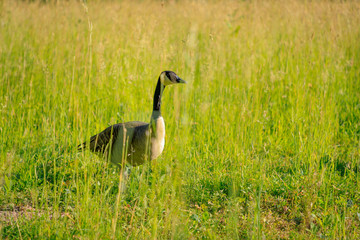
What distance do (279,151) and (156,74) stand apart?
2.19 metres

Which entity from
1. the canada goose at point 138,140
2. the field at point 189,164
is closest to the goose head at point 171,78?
the canada goose at point 138,140

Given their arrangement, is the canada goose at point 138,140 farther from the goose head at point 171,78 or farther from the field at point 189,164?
the field at point 189,164

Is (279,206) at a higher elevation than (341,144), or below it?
below

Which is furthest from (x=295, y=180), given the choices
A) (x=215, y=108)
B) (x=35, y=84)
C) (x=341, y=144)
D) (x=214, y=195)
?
(x=35, y=84)

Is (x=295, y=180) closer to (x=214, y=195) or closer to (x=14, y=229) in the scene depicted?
(x=214, y=195)

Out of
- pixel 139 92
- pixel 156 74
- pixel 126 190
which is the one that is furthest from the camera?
pixel 156 74

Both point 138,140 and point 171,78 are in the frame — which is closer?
point 138,140

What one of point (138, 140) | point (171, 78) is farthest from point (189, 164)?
point (171, 78)

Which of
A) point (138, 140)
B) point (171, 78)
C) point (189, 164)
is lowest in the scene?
point (189, 164)

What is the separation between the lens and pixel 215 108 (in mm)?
4754

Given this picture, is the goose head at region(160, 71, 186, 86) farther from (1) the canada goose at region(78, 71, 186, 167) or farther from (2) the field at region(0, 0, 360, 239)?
(2) the field at region(0, 0, 360, 239)

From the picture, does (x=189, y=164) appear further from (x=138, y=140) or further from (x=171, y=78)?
(x=171, y=78)

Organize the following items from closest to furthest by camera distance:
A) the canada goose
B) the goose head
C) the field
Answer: the field
the canada goose
the goose head

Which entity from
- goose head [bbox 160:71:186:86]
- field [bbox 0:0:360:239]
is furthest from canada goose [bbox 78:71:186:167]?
field [bbox 0:0:360:239]
